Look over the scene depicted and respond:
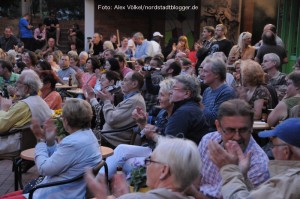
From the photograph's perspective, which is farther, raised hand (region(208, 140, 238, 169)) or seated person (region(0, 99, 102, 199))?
seated person (region(0, 99, 102, 199))

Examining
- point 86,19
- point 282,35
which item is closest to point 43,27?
point 86,19

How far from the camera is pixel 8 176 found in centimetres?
682

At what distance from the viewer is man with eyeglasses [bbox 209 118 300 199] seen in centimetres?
240

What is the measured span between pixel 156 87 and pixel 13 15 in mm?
14447

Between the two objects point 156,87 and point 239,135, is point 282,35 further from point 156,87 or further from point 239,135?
point 239,135

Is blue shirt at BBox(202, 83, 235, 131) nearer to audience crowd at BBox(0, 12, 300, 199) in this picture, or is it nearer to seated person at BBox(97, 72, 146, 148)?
audience crowd at BBox(0, 12, 300, 199)

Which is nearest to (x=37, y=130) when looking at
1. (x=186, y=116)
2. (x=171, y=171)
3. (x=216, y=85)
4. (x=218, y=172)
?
(x=186, y=116)

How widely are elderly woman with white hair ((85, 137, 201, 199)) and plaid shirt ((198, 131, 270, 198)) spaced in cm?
84

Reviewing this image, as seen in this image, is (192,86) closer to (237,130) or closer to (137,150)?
(137,150)

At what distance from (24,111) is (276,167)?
362cm

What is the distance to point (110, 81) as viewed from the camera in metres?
7.87

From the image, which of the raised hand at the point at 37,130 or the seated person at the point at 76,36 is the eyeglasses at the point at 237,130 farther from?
the seated person at the point at 76,36

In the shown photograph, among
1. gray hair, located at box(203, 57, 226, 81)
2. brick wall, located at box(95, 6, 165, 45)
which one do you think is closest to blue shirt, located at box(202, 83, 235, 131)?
gray hair, located at box(203, 57, 226, 81)

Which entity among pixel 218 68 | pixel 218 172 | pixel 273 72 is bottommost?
pixel 218 172
